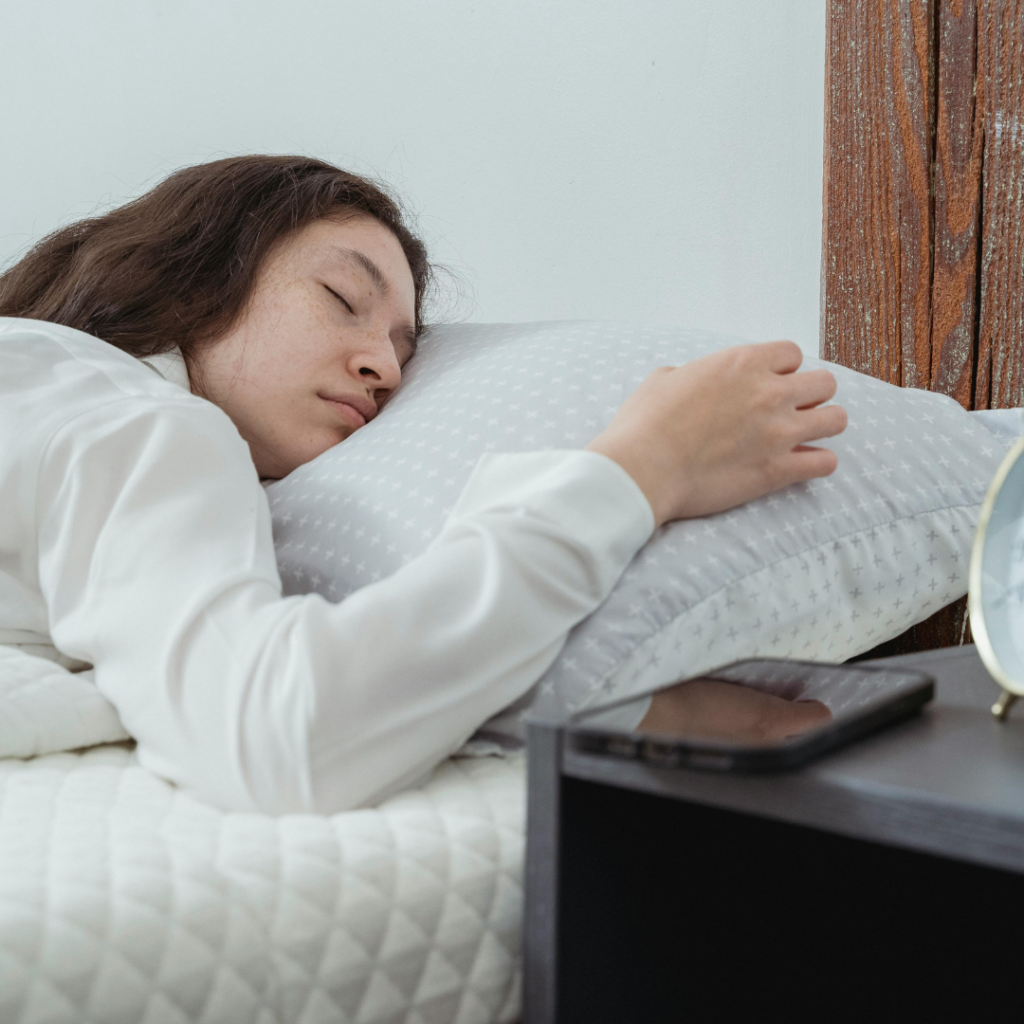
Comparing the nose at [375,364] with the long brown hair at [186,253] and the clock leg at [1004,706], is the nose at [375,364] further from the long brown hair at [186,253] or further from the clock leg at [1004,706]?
the clock leg at [1004,706]

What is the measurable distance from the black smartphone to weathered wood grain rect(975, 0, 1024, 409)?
58 centimetres

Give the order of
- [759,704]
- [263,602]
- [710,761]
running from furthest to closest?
1. [263,602]
2. [759,704]
3. [710,761]

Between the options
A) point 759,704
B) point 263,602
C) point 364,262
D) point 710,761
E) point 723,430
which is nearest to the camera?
point 710,761

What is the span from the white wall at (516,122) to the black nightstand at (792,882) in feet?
2.79

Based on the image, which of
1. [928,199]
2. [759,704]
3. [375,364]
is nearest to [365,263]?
[375,364]

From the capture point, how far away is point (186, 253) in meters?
1.06

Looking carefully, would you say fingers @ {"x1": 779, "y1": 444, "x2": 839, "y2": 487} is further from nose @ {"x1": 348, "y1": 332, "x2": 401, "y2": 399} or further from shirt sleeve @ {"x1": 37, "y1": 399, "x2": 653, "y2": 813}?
nose @ {"x1": 348, "y1": 332, "x2": 401, "y2": 399}

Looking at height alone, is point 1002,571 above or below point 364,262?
below

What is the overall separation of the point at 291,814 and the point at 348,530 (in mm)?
259

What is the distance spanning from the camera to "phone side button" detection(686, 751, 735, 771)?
365 millimetres

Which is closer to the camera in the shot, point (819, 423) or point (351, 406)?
point (819, 423)

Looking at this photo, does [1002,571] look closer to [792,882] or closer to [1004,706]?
[1004,706]

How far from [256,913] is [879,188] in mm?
937

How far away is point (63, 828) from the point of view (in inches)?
20.0
